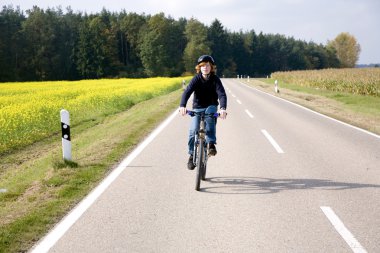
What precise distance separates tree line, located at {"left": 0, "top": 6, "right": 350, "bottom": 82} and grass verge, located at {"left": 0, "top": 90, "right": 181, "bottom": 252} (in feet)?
200

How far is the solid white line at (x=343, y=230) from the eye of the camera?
365 cm

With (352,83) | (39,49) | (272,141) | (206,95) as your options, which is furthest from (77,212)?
(39,49)

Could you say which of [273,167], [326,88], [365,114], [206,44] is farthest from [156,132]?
[206,44]

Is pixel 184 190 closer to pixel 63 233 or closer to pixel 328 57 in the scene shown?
pixel 63 233

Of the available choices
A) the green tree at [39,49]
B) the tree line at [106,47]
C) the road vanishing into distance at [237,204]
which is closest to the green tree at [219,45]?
the tree line at [106,47]

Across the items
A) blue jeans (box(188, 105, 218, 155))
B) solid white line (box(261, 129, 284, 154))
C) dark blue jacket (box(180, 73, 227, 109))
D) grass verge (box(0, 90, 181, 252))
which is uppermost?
dark blue jacket (box(180, 73, 227, 109))

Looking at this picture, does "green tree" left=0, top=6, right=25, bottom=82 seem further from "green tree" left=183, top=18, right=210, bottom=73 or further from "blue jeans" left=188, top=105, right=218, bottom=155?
"blue jeans" left=188, top=105, right=218, bottom=155

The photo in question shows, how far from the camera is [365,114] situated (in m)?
15.4

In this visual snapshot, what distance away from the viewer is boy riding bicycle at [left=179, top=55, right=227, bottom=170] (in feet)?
19.3

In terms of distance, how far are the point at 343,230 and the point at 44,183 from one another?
4.41 m

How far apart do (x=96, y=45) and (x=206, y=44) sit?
28561mm

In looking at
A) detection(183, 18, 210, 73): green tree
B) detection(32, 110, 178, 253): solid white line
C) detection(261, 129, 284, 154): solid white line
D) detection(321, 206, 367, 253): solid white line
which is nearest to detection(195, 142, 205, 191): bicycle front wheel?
detection(32, 110, 178, 253): solid white line

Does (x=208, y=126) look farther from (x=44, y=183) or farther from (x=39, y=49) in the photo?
(x=39, y=49)

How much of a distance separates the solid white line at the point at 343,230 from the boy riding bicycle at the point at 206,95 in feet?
6.73
